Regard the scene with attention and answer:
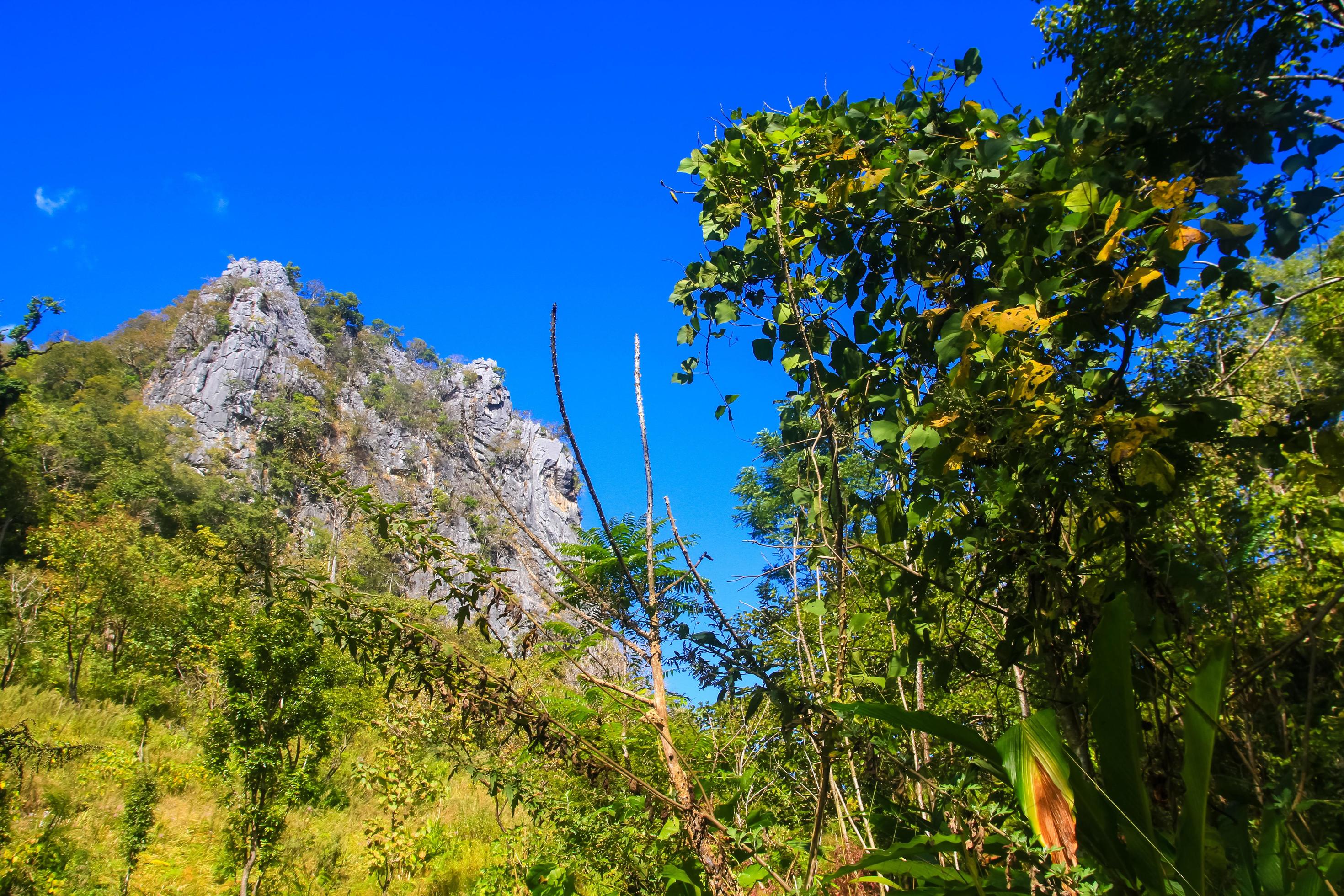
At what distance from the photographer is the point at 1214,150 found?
5.11 ft

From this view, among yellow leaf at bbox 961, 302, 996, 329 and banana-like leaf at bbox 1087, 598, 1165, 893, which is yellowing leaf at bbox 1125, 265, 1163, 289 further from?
banana-like leaf at bbox 1087, 598, 1165, 893

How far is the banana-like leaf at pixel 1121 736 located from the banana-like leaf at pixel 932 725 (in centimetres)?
19

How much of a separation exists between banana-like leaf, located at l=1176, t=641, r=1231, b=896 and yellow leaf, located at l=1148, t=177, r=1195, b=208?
84cm

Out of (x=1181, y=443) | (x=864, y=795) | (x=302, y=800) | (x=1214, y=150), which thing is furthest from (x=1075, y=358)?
(x=302, y=800)

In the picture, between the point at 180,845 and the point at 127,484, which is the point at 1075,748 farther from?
the point at 127,484

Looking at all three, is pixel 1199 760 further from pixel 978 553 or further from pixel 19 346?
pixel 19 346

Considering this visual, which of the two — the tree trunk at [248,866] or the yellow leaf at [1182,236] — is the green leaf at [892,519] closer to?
the yellow leaf at [1182,236]

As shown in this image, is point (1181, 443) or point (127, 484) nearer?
point (1181, 443)

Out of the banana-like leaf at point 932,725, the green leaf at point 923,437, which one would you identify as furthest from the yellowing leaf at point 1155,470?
the banana-like leaf at point 932,725

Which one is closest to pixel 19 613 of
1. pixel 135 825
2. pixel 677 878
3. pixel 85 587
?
pixel 85 587

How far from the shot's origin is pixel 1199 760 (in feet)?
3.75

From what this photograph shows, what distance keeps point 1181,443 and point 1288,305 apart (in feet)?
1.24

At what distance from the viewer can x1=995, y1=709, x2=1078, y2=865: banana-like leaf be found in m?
1.21

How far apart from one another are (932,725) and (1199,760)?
45 centimetres
